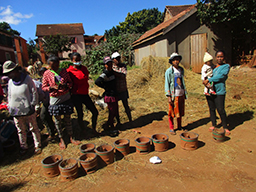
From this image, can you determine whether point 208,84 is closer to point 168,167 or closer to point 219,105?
point 219,105

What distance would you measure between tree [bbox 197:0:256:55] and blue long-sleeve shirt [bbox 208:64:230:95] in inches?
289

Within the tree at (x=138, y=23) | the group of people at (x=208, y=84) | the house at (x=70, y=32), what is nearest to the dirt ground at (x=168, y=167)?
the group of people at (x=208, y=84)

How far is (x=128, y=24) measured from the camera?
121ft

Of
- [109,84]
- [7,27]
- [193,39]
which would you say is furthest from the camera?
[7,27]

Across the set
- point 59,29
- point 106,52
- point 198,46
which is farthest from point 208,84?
point 59,29

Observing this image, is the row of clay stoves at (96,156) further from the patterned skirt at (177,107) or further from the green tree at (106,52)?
the green tree at (106,52)

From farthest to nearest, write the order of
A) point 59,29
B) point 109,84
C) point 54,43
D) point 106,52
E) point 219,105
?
point 59,29 → point 54,43 → point 106,52 → point 109,84 → point 219,105

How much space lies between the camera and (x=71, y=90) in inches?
156

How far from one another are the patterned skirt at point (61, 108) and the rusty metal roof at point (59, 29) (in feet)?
127

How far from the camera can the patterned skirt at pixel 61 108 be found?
360 centimetres

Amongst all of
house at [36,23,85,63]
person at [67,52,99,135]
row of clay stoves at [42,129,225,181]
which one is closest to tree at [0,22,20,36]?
house at [36,23,85,63]

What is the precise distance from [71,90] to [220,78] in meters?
3.36

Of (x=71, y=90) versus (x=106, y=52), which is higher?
(x=106, y=52)

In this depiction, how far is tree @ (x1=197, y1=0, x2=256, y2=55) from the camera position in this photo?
937 centimetres
